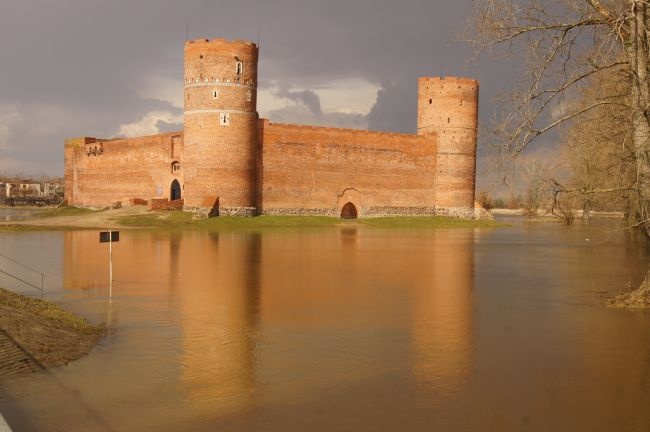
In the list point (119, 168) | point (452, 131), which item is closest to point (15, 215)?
point (119, 168)

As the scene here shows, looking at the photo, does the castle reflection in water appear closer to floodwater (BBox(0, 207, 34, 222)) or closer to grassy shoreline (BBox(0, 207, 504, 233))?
grassy shoreline (BBox(0, 207, 504, 233))

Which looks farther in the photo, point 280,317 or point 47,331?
point 280,317

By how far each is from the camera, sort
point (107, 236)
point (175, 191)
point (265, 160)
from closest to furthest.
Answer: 1. point (107, 236)
2. point (265, 160)
3. point (175, 191)

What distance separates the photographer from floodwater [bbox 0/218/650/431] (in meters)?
6.37

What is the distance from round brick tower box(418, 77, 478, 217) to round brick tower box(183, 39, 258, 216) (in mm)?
13763

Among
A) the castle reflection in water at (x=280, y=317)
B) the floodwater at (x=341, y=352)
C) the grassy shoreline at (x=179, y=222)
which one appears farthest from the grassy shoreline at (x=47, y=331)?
the grassy shoreline at (x=179, y=222)

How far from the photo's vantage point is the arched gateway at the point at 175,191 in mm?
43781

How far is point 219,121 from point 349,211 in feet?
37.5

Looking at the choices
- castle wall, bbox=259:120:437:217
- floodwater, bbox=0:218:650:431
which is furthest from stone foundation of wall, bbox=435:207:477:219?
floodwater, bbox=0:218:650:431

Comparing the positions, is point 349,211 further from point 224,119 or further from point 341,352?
point 341,352

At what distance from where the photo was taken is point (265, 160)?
132 feet

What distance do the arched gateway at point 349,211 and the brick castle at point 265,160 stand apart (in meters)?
0.08

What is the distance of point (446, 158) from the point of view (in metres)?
47.4

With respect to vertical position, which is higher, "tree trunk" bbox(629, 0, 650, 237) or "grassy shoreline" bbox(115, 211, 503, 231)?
"tree trunk" bbox(629, 0, 650, 237)
